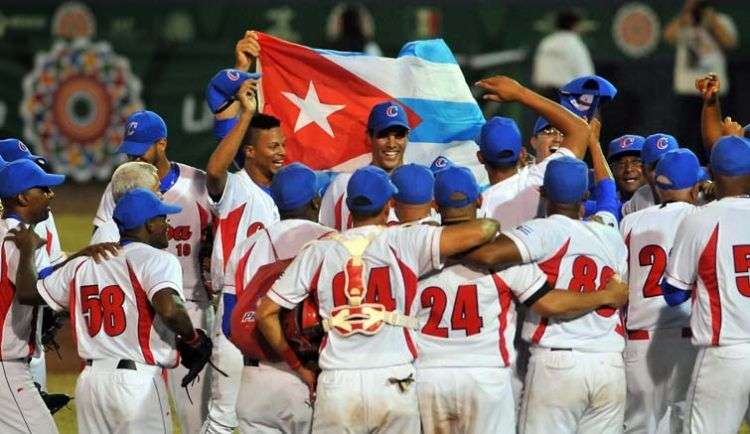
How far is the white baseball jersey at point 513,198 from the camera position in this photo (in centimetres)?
909

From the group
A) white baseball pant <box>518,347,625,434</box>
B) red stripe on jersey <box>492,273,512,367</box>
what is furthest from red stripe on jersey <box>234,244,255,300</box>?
white baseball pant <box>518,347,625,434</box>

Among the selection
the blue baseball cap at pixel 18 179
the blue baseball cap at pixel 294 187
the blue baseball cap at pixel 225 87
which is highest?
the blue baseball cap at pixel 225 87

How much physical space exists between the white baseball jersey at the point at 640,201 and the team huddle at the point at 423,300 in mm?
745

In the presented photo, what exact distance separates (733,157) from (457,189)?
1.60 metres

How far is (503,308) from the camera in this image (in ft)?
26.6

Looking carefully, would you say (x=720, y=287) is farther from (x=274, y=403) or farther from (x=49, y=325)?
(x=49, y=325)

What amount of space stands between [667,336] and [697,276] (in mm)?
746

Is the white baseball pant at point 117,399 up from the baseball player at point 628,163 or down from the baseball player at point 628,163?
down

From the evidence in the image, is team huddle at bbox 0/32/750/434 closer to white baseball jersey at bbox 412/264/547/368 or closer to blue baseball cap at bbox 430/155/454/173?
white baseball jersey at bbox 412/264/547/368

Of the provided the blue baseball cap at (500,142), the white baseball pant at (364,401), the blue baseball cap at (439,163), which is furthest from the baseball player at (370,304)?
the blue baseball cap at (439,163)

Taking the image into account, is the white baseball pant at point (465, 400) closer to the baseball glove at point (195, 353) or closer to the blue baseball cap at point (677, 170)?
the baseball glove at point (195, 353)

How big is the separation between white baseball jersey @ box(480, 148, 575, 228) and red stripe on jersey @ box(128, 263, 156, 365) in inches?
80.0

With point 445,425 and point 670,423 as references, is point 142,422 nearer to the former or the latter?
point 445,425

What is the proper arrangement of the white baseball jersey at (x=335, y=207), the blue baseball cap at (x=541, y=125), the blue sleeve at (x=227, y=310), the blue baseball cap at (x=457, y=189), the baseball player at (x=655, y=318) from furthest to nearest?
the blue baseball cap at (x=541, y=125) → the white baseball jersey at (x=335, y=207) → the blue sleeve at (x=227, y=310) → the baseball player at (x=655, y=318) → the blue baseball cap at (x=457, y=189)
